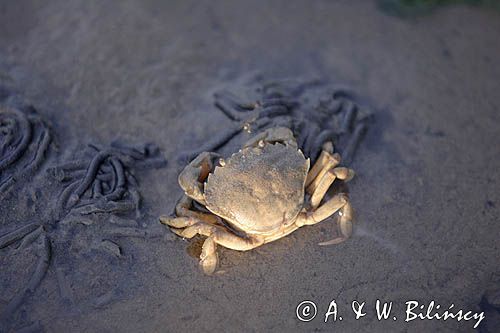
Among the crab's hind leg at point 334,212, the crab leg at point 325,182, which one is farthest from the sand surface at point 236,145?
the crab leg at point 325,182

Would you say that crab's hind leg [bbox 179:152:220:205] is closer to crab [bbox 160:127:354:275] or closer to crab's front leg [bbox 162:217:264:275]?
crab [bbox 160:127:354:275]

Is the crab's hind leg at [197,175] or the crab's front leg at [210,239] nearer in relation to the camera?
the crab's front leg at [210,239]

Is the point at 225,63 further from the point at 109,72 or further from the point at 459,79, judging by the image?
the point at 459,79

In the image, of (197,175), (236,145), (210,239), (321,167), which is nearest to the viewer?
(210,239)

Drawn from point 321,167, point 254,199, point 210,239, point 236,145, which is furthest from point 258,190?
point 236,145

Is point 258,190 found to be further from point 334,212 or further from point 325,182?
point 334,212

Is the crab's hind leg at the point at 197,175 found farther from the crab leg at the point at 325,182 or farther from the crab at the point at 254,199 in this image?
the crab leg at the point at 325,182

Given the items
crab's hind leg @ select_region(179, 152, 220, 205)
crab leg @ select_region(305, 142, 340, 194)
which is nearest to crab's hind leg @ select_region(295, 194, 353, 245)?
crab leg @ select_region(305, 142, 340, 194)
